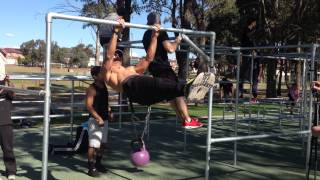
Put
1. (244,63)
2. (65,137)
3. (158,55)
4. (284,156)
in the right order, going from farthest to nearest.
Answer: (244,63)
(65,137)
(284,156)
(158,55)

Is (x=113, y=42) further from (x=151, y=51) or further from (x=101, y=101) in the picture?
(x=101, y=101)

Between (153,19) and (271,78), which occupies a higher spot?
(153,19)

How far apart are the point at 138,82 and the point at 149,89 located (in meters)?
0.13

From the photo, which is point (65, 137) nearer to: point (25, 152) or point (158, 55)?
point (25, 152)

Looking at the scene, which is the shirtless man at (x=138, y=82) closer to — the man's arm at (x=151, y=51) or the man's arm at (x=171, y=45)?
the man's arm at (x=151, y=51)

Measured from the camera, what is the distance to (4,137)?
6.62m

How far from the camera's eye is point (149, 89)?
5.09 metres

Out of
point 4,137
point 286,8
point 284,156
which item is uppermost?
point 286,8

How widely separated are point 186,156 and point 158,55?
A: 2.99 metres

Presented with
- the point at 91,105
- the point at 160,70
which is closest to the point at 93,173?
the point at 91,105

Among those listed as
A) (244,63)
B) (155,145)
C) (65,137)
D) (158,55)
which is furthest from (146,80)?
(244,63)

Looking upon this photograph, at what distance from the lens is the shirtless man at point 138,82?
509 cm

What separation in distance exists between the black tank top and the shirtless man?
1.63m

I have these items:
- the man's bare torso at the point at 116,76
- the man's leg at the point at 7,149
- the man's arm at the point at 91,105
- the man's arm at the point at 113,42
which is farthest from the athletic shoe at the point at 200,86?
the man's leg at the point at 7,149
